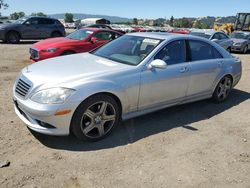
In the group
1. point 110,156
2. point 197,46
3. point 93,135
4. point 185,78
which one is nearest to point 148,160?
point 110,156

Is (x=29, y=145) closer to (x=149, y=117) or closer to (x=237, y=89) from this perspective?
(x=149, y=117)

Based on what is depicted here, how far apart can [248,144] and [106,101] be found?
2.31 metres

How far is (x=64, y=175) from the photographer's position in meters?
3.49

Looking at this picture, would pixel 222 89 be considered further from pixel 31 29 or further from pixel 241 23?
pixel 241 23

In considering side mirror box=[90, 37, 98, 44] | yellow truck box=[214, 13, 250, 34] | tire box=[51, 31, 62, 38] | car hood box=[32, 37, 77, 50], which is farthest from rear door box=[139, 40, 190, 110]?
yellow truck box=[214, 13, 250, 34]

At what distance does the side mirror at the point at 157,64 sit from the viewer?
4641 mm

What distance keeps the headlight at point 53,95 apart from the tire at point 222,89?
3646 millimetres

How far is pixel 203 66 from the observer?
5.71m

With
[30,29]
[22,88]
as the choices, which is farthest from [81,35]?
[30,29]

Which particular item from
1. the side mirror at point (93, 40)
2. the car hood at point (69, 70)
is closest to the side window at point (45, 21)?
the side mirror at point (93, 40)

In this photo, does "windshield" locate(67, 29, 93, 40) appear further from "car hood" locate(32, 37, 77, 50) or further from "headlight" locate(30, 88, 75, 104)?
"headlight" locate(30, 88, 75, 104)

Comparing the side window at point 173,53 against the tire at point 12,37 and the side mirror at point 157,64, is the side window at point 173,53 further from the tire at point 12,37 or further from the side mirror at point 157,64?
the tire at point 12,37

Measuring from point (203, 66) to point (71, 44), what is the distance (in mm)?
5047

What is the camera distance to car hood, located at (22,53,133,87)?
13.3ft
